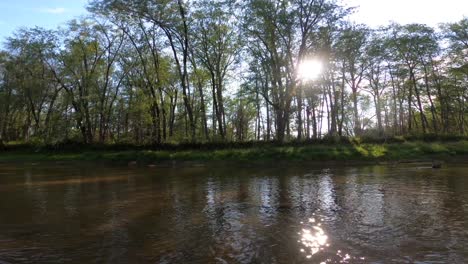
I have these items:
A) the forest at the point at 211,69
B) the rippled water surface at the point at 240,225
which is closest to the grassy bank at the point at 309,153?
the forest at the point at 211,69

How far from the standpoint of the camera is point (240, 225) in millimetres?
10203

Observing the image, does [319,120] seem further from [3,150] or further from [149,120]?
[3,150]

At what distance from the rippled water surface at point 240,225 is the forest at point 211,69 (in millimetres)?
26904

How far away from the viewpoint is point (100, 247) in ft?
27.0

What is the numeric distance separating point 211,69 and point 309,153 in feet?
55.9

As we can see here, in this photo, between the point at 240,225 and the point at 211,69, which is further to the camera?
the point at 211,69

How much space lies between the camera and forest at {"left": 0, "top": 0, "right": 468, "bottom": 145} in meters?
42.3

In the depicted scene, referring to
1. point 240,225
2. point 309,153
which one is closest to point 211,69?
point 309,153

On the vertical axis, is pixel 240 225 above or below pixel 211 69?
below

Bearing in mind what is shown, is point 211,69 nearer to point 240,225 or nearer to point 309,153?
point 309,153

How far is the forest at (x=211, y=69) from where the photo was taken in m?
42.3

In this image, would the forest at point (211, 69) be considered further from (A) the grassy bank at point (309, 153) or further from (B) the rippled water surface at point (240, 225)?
(B) the rippled water surface at point (240, 225)

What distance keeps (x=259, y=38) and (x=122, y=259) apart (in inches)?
1514

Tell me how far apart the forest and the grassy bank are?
13.9 ft
